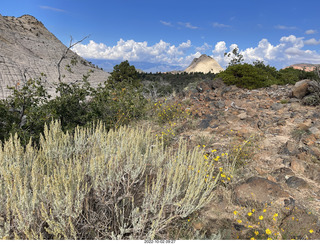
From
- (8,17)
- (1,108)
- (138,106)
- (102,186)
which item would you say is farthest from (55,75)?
(8,17)

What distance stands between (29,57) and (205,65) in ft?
93.6

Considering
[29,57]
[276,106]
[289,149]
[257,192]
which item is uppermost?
[29,57]

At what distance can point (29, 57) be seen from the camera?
68.8 feet

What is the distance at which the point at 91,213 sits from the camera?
2473 mm

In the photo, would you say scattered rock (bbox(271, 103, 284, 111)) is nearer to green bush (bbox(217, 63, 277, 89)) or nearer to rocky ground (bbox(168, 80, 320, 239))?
rocky ground (bbox(168, 80, 320, 239))

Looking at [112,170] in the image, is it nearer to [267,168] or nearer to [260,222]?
[260,222]

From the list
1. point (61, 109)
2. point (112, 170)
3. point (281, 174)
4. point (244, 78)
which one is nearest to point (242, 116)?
point (281, 174)

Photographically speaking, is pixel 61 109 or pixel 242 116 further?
pixel 242 116

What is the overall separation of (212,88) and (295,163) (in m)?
7.28

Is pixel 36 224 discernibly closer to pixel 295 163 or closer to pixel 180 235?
pixel 180 235

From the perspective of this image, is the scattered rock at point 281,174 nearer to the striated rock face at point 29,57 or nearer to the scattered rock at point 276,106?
the scattered rock at point 276,106

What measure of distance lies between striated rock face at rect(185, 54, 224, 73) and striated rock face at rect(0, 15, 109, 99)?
18.7 metres

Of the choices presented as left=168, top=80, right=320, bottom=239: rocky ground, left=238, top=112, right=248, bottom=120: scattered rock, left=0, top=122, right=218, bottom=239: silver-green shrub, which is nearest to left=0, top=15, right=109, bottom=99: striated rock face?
left=168, top=80, right=320, bottom=239: rocky ground

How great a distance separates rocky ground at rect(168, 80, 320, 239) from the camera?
2781 mm
